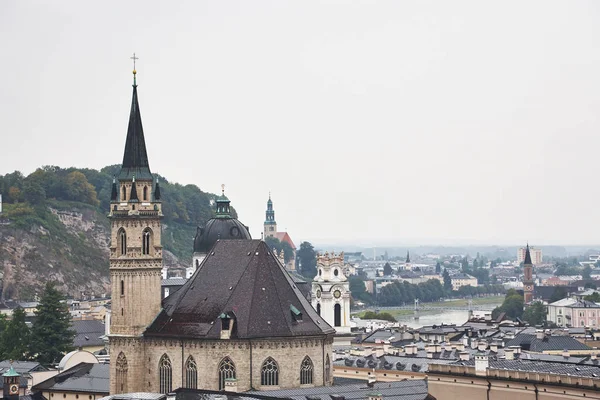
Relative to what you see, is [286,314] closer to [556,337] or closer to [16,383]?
[16,383]

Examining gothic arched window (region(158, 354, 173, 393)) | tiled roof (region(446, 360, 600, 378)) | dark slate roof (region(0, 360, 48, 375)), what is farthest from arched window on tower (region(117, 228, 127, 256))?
tiled roof (region(446, 360, 600, 378))

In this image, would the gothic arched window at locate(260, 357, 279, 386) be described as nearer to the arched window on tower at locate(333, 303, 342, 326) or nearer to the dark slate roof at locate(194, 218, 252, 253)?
the arched window on tower at locate(333, 303, 342, 326)

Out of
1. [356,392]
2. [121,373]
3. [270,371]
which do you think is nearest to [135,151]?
[121,373]

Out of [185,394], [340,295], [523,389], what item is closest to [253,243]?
[185,394]

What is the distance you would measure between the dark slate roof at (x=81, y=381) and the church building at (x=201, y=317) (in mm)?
6293

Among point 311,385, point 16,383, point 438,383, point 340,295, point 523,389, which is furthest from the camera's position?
point 340,295

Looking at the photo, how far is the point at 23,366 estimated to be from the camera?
4414 inches

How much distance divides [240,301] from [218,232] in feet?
133

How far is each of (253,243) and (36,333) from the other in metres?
41.7

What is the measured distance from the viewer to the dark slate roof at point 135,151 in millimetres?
91312

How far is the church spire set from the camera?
9131 cm

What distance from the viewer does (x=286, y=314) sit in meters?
86.9

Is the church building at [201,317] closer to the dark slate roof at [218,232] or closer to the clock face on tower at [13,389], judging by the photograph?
the clock face on tower at [13,389]

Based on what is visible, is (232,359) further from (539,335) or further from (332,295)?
(539,335)
